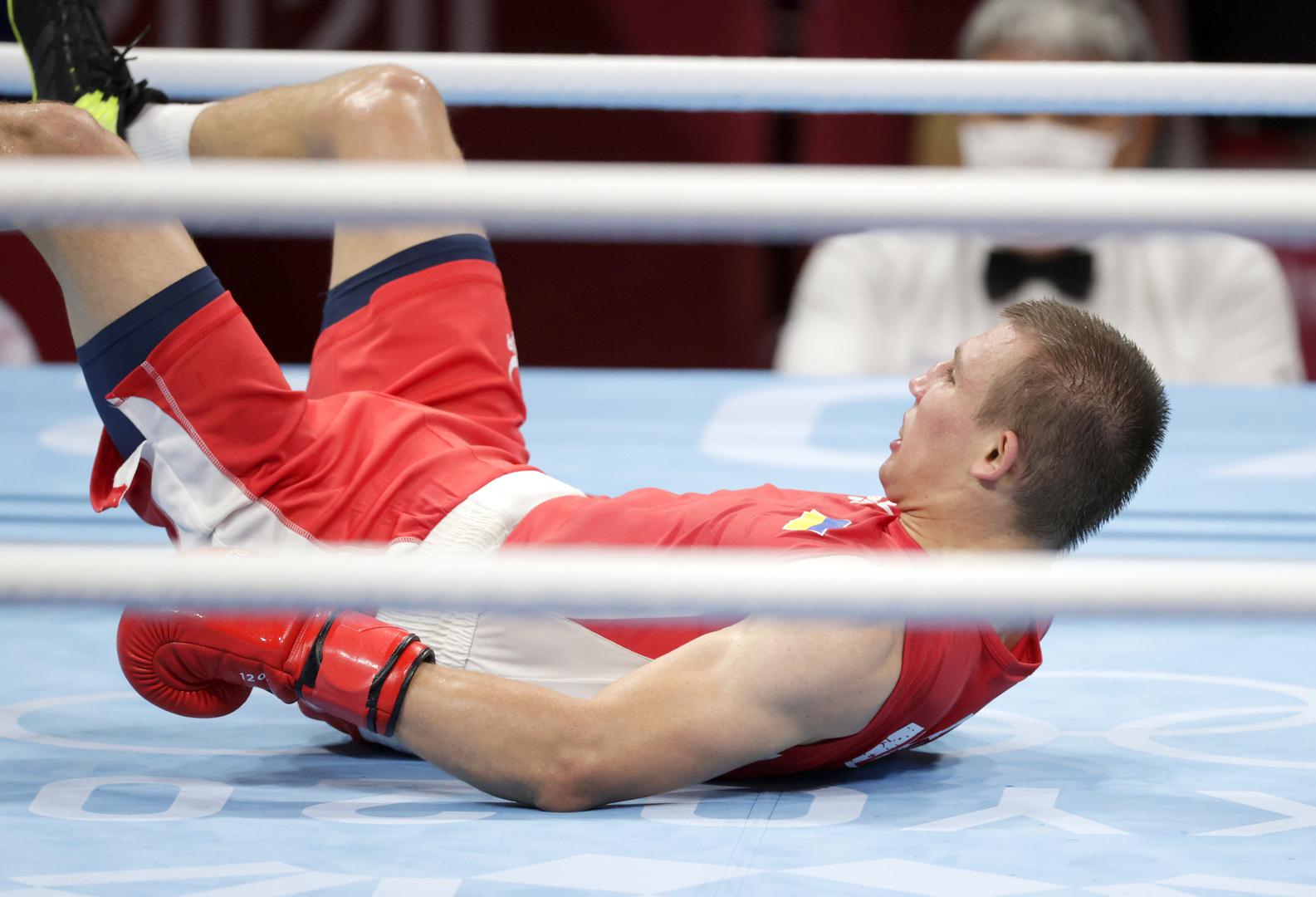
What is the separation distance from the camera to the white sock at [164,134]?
1.96 meters

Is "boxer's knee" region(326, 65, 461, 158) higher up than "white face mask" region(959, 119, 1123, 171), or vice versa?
"boxer's knee" region(326, 65, 461, 158)

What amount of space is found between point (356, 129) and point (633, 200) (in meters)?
1.06

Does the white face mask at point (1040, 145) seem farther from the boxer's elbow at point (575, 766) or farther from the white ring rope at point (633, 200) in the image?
the white ring rope at point (633, 200)

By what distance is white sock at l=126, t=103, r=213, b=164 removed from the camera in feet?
6.41

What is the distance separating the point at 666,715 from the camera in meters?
1.23

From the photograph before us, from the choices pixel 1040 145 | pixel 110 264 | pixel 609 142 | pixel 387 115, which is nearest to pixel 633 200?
pixel 110 264

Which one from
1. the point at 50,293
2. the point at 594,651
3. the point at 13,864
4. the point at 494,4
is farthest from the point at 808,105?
the point at 50,293

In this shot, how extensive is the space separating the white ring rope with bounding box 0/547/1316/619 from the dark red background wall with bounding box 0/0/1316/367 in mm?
3471

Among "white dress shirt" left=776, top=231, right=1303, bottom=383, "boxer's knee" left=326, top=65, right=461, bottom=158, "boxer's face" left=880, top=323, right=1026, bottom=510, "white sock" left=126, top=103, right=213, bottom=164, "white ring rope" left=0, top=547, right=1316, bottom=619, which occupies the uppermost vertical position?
"boxer's knee" left=326, top=65, right=461, bottom=158

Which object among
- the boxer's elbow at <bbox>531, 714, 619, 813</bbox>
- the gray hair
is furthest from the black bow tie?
the boxer's elbow at <bbox>531, 714, 619, 813</bbox>

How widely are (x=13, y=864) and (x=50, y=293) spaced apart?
3534 mm

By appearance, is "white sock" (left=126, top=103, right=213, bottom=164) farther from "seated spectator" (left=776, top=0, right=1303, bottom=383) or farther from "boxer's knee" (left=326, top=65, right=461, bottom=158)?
"seated spectator" (left=776, top=0, right=1303, bottom=383)

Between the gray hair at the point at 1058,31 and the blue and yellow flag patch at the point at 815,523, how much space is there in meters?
1.73

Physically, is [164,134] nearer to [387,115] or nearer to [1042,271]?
[387,115]
